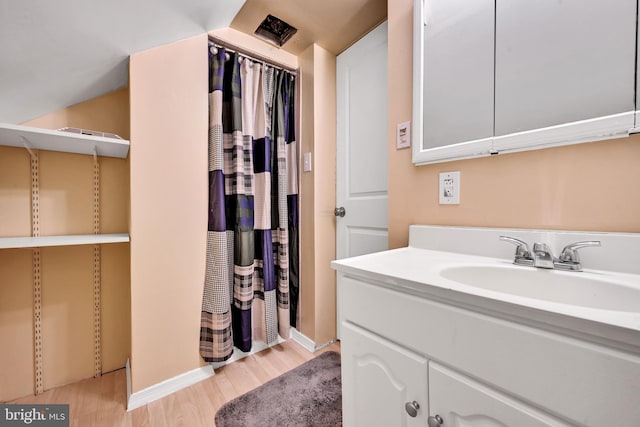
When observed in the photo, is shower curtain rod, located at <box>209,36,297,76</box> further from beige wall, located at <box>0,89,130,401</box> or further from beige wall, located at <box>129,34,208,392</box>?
beige wall, located at <box>0,89,130,401</box>

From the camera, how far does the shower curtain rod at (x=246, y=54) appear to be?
1385mm

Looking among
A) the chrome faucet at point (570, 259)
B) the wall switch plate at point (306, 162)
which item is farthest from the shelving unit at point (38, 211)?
the chrome faucet at point (570, 259)

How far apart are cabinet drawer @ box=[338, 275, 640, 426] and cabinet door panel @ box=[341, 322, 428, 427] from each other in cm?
5

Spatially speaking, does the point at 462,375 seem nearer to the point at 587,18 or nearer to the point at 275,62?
the point at 587,18

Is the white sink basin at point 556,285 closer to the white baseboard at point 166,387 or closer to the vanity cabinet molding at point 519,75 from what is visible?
the vanity cabinet molding at point 519,75

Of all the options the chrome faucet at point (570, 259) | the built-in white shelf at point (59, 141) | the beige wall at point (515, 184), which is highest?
the built-in white shelf at point (59, 141)

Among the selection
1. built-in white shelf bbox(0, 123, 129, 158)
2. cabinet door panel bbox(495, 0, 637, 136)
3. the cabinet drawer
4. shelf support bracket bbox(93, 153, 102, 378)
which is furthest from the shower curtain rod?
the cabinet drawer

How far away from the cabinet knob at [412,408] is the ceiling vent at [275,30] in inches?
70.9

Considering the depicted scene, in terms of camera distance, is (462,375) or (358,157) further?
(358,157)

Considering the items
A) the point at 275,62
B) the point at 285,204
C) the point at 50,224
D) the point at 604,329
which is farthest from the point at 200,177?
the point at 604,329

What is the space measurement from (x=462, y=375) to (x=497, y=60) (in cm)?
98

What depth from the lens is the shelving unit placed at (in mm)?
958

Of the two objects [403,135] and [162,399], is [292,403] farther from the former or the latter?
[403,135]

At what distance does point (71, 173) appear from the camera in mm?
1234
